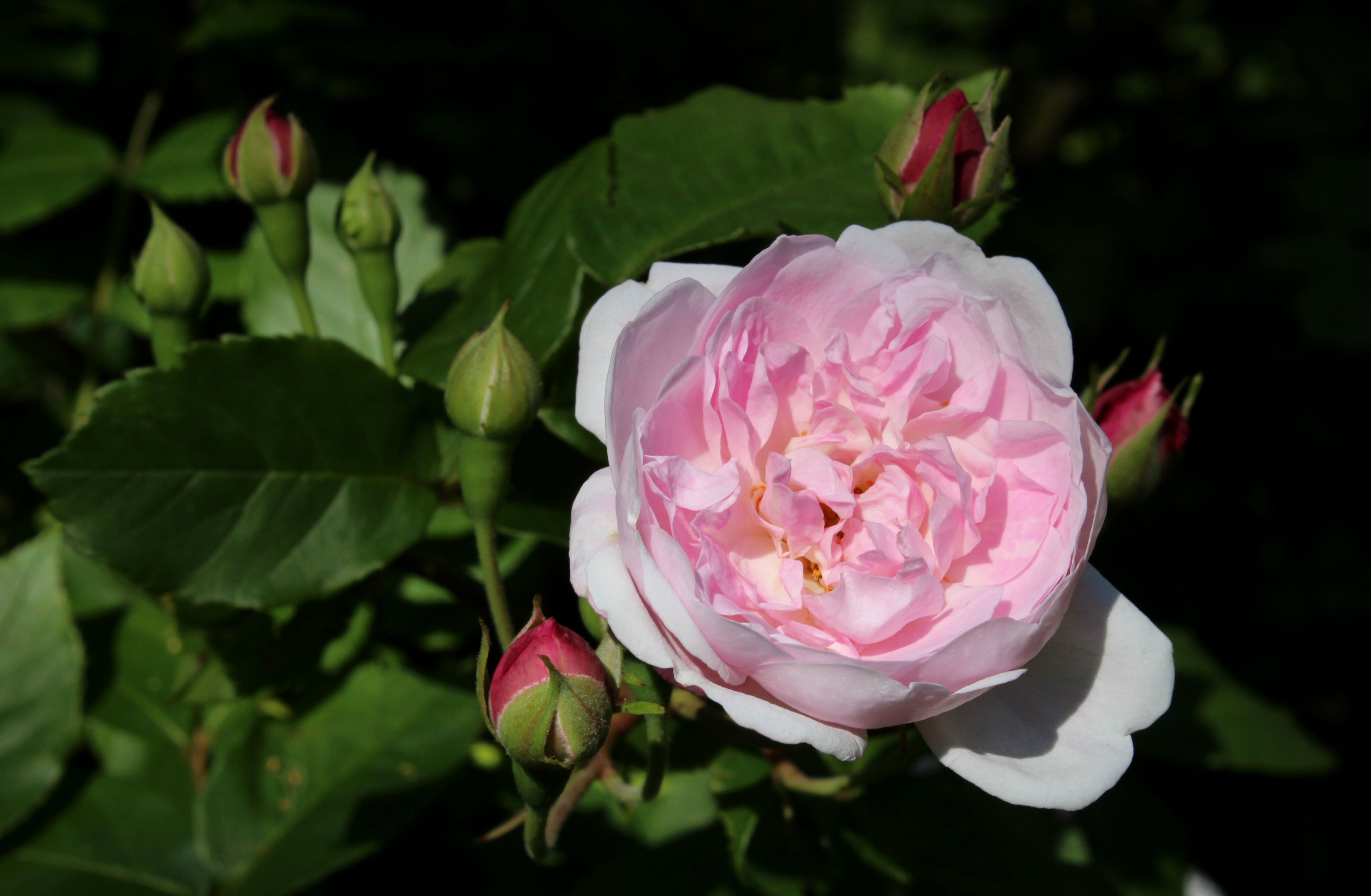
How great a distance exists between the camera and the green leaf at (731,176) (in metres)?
1.17

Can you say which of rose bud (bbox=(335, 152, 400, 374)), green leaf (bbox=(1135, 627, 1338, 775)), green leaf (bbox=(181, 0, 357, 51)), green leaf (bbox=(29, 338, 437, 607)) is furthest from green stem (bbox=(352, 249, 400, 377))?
green leaf (bbox=(1135, 627, 1338, 775))

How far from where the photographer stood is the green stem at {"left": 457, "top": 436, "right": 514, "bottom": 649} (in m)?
1.02

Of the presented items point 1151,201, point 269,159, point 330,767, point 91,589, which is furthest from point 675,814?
point 1151,201

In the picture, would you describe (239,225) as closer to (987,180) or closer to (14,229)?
(14,229)

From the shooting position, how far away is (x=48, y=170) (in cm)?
163

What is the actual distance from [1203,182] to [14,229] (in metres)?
2.74

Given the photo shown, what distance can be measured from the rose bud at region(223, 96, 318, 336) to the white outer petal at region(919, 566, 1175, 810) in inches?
33.0

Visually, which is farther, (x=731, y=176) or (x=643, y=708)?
(x=731, y=176)

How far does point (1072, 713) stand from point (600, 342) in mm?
456

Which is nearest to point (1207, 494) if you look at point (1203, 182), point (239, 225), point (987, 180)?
point (1203, 182)

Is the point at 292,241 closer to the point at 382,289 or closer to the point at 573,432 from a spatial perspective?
the point at 382,289

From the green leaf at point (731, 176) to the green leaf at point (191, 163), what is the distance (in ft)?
2.27

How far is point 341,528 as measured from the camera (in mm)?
1145

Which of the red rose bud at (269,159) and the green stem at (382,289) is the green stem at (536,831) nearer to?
the green stem at (382,289)
